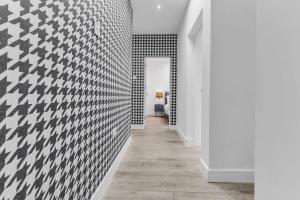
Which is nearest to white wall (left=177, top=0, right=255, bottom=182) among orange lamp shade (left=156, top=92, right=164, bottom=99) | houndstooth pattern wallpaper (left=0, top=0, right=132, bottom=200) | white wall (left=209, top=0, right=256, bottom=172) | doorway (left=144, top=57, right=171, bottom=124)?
white wall (left=209, top=0, right=256, bottom=172)

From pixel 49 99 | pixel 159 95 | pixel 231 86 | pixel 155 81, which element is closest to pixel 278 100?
pixel 49 99

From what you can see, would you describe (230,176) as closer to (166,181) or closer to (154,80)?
(166,181)

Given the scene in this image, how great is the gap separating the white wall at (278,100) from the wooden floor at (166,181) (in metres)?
0.81

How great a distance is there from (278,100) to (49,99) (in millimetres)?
1080

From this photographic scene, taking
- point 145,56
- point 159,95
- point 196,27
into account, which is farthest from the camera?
point 159,95

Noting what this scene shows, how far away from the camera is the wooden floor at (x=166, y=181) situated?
1924 mm

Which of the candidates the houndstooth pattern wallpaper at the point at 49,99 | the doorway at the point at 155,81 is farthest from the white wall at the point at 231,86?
the doorway at the point at 155,81

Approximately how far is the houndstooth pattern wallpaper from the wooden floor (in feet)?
1.31

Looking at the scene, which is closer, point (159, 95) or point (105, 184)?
point (105, 184)

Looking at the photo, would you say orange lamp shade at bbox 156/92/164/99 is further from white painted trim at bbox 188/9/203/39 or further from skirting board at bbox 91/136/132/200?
skirting board at bbox 91/136/132/200

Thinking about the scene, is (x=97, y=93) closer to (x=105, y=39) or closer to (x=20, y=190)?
(x=105, y=39)

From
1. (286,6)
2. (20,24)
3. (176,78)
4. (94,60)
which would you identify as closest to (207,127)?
(94,60)

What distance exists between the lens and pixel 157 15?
→ 4.59m

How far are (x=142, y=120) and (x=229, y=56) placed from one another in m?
4.00
